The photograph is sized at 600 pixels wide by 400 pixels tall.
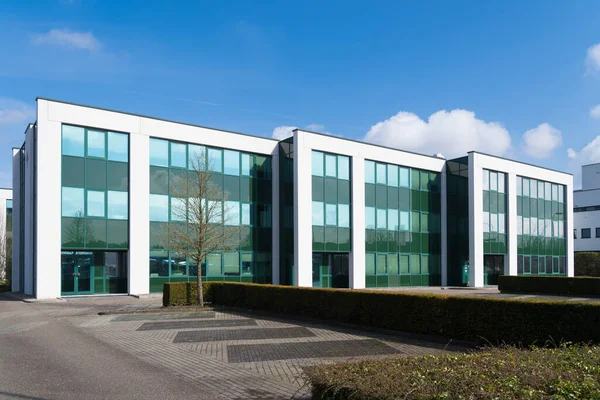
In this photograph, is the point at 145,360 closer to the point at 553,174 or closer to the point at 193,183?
the point at 193,183

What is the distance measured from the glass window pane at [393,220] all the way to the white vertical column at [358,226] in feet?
9.08

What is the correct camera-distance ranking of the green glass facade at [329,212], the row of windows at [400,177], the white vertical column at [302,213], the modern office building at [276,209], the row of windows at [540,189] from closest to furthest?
the modern office building at [276,209], the white vertical column at [302,213], the green glass facade at [329,212], the row of windows at [400,177], the row of windows at [540,189]

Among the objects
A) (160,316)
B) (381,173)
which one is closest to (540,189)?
(381,173)

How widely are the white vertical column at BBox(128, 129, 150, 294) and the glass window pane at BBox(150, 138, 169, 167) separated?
0.42 m

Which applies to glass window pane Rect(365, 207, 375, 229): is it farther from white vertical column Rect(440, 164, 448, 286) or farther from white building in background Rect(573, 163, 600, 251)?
white building in background Rect(573, 163, 600, 251)

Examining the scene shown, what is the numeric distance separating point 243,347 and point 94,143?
17751mm

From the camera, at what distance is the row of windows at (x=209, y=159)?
89.6 feet

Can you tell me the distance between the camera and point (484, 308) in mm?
11680

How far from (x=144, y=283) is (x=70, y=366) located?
1697cm

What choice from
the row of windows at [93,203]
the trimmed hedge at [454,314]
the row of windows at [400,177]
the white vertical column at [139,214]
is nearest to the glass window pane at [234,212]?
the white vertical column at [139,214]

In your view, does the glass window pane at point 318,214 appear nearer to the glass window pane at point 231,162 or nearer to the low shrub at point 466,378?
the glass window pane at point 231,162

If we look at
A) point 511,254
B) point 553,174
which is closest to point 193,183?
point 511,254

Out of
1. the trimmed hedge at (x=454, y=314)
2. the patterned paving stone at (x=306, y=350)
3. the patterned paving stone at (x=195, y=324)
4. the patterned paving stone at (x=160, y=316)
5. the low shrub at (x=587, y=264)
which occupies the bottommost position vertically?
the low shrub at (x=587, y=264)

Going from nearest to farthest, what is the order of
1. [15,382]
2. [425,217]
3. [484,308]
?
1. [15,382]
2. [484,308]
3. [425,217]
